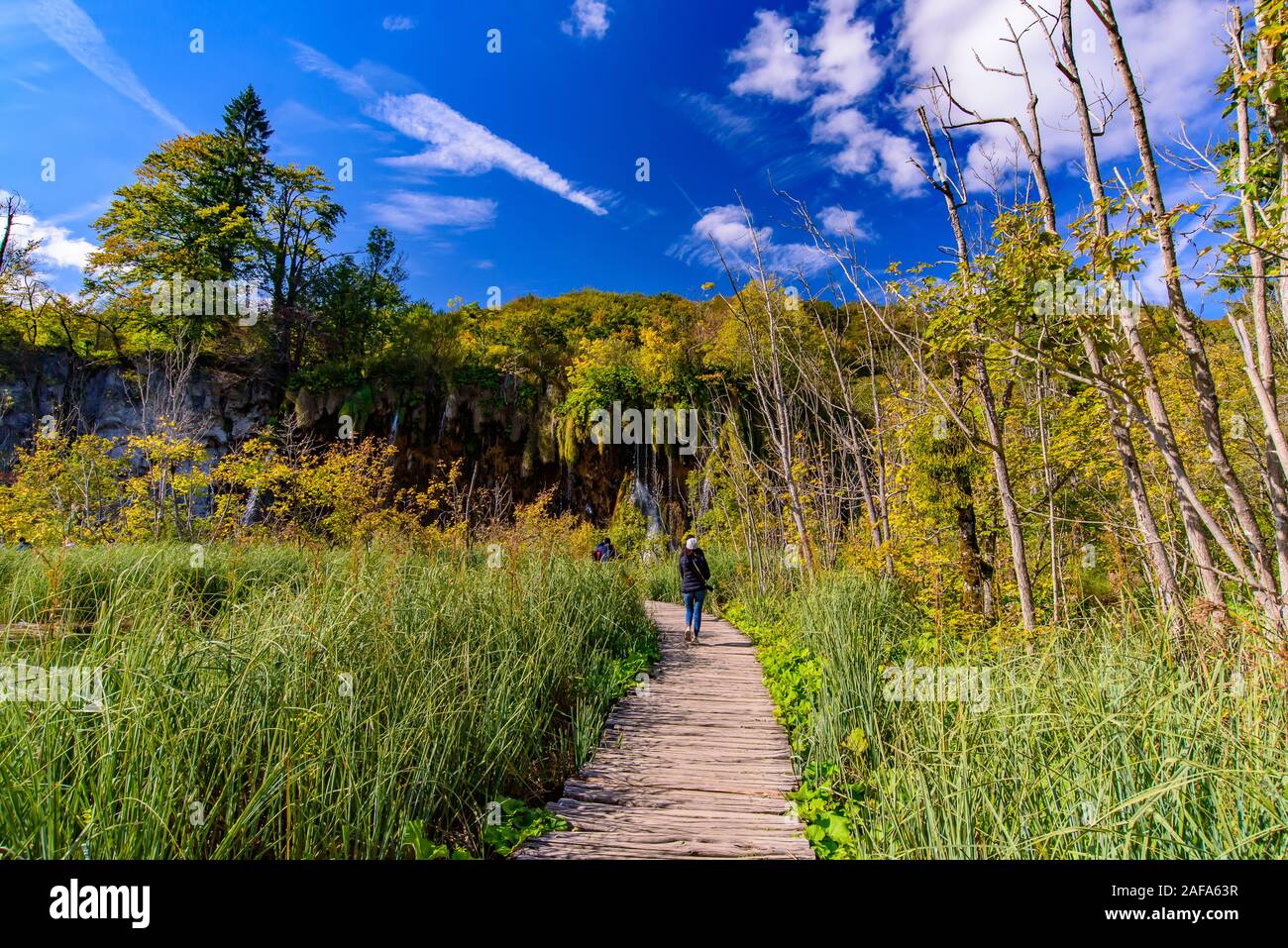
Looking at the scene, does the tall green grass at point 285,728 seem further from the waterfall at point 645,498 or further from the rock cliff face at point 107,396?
the rock cliff face at point 107,396

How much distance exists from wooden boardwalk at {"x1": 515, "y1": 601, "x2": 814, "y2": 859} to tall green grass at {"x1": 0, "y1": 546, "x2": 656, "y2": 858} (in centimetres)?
34

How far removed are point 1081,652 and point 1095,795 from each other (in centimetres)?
158

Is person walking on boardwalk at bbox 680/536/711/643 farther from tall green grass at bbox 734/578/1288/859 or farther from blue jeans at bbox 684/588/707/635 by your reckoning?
tall green grass at bbox 734/578/1288/859

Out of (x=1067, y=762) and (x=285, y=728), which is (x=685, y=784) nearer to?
(x=1067, y=762)

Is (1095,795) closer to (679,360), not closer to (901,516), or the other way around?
(901,516)

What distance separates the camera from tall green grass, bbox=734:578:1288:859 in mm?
1762

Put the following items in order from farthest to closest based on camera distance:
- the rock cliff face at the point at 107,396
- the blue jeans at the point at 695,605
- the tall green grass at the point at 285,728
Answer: the rock cliff face at the point at 107,396, the blue jeans at the point at 695,605, the tall green grass at the point at 285,728

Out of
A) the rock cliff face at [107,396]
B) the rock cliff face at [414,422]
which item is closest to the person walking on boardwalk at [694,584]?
the rock cliff face at [414,422]

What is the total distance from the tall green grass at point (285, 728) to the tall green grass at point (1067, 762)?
182cm

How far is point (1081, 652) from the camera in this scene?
3174 millimetres

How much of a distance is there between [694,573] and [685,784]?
417 centimetres

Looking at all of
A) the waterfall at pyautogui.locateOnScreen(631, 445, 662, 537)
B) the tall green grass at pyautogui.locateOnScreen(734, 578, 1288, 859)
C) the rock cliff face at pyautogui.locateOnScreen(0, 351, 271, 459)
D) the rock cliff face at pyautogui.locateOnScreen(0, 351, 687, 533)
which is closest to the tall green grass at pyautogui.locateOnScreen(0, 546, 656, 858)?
the tall green grass at pyautogui.locateOnScreen(734, 578, 1288, 859)

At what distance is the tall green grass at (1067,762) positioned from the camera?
1762 mm
